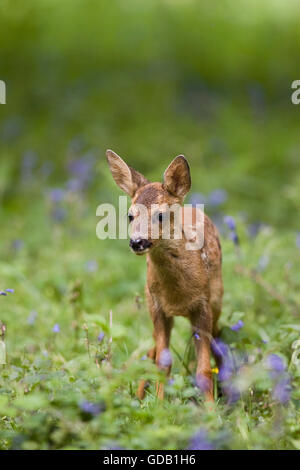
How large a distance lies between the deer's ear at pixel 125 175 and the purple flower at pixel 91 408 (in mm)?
1578

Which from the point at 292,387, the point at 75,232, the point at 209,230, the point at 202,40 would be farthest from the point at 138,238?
the point at 202,40

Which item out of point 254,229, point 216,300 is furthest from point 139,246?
point 254,229

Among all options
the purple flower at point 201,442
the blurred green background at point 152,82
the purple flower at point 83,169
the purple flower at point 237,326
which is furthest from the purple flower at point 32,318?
the blurred green background at point 152,82

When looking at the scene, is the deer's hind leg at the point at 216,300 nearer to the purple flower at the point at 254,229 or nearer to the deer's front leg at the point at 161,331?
the deer's front leg at the point at 161,331

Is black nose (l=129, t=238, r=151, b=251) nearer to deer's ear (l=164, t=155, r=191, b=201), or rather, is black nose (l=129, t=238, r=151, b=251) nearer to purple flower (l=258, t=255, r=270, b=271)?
deer's ear (l=164, t=155, r=191, b=201)

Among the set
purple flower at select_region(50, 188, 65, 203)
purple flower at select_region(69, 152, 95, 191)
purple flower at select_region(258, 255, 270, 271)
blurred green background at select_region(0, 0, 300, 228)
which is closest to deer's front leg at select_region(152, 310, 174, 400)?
purple flower at select_region(258, 255, 270, 271)

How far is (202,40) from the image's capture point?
12.9 meters

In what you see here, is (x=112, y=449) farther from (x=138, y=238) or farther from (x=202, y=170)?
(x=202, y=170)

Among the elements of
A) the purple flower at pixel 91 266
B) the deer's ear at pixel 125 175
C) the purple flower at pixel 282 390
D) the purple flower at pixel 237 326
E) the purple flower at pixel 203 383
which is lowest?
the purple flower at pixel 282 390

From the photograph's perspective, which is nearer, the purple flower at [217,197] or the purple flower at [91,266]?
the purple flower at [91,266]

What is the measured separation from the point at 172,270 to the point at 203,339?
0.47m

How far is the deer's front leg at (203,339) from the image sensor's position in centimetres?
445

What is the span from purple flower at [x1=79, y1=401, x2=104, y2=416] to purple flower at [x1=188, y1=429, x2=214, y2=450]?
1.55 feet

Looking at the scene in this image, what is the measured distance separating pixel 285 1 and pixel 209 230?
866 cm
